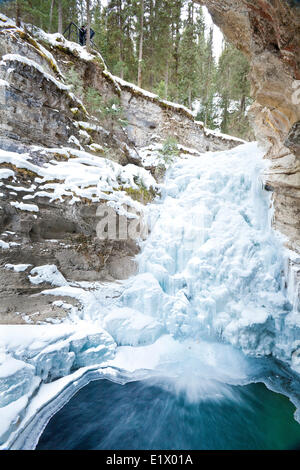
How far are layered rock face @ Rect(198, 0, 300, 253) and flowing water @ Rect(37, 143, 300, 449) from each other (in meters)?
1.73

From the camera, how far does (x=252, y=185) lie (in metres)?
7.61

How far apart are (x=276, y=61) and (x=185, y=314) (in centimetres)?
533

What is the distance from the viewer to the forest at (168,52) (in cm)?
1495

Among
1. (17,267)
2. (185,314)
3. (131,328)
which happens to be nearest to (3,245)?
(17,267)

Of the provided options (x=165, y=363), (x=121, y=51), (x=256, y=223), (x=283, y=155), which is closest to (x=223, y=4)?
(x=283, y=155)

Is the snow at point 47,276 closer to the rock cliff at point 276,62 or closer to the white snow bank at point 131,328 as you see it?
the white snow bank at point 131,328

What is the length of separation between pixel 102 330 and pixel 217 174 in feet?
23.3

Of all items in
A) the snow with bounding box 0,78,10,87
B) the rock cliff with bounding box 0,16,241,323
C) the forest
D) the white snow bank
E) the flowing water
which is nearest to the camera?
the flowing water

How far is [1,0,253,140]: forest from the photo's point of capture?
14.9 m

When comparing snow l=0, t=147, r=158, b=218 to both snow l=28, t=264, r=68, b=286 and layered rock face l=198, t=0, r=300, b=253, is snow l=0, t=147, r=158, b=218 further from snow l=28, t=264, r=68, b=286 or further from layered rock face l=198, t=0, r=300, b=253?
layered rock face l=198, t=0, r=300, b=253

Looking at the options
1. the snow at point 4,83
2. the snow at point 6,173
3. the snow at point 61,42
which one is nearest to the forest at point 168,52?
the snow at point 61,42

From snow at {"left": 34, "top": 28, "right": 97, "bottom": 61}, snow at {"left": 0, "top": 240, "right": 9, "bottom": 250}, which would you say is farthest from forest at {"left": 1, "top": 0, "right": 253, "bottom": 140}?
snow at {"left": 0, "top": 240, "right": 9, "bottom": 250}

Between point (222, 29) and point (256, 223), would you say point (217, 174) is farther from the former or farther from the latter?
point (222, 29)

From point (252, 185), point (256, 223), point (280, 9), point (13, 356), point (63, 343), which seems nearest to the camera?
point (280, 9)
